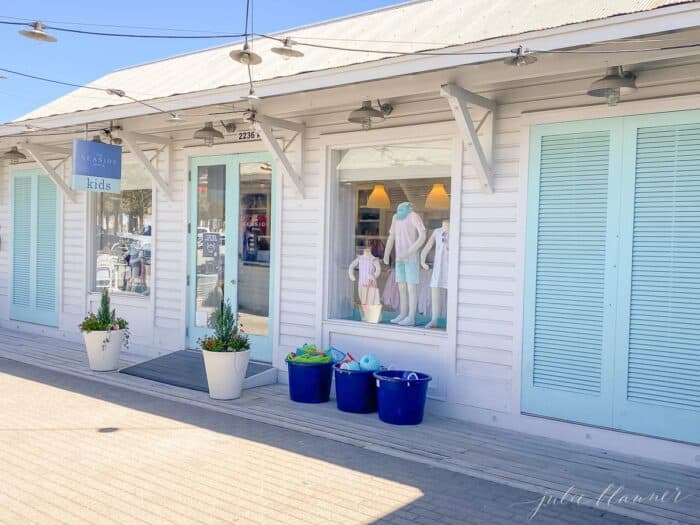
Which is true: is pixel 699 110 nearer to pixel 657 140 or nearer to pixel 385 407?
pixel 657 140

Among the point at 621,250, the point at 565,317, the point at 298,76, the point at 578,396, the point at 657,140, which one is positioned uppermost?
the point at 298,76

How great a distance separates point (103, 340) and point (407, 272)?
357 cm

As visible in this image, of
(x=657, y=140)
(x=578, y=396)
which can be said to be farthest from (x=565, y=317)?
(x=657, y=140)

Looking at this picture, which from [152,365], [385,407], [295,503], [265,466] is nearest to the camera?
[295,503]

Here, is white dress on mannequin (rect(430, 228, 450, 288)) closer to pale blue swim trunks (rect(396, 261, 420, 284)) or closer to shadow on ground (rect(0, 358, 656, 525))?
pale blue swim trunks (rect(396, 261, 420, 284))

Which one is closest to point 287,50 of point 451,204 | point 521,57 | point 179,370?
point 521,57

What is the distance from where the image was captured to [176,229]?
877 cm

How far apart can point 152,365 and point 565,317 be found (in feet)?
15.3

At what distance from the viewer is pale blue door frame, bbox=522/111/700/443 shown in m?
5.10

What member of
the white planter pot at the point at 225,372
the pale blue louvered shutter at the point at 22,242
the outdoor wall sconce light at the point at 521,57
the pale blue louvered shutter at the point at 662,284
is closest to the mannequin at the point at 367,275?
the white planter pot at the point at 225,372

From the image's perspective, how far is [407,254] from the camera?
22.7ft

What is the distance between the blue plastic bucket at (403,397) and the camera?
5918mm

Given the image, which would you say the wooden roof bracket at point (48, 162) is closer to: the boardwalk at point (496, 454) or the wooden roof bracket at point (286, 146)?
the wooden roof bracket at point (286, 146)

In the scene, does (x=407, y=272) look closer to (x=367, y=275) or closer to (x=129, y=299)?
(x=367, y=275)
